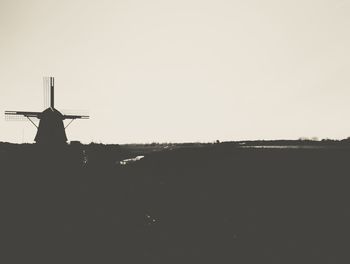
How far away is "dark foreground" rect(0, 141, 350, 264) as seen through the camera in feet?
28.6

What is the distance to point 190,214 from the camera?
43.8 feet

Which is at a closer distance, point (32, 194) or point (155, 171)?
A: point (32, 194)

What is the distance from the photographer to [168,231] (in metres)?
10.9

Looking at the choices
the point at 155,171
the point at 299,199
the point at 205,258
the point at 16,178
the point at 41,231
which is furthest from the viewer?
the point at 155,171

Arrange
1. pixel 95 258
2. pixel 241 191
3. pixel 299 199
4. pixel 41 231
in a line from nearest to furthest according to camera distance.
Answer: pixel 95 258
pixel 41 231
pixel 299 199
pixel 241 191

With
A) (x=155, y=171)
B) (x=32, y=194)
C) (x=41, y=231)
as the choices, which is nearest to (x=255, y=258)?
(x=41, y=231)

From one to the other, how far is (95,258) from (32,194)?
32.1 ft

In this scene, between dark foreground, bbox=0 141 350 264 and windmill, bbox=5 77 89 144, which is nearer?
dark foreground, bbox=0 141 350 264

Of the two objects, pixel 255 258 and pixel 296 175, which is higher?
pixel 296 175

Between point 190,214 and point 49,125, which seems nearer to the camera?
point 190,214

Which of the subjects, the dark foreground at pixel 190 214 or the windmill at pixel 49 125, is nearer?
the dark foreground at pixel 190 214

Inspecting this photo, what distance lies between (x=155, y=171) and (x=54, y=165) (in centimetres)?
742

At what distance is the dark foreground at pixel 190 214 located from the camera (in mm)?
8719

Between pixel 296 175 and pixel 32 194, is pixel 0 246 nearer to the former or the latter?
pixel 32 194
